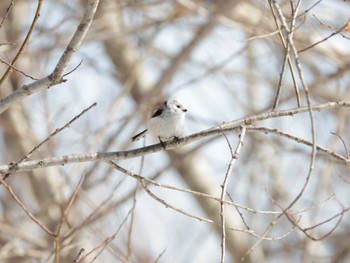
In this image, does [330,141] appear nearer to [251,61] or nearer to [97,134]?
[251,61]

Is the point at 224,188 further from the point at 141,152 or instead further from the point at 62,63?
the point at 62,63

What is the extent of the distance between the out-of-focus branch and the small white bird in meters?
1.04

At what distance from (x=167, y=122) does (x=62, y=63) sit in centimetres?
112

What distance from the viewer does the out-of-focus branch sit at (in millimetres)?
2170

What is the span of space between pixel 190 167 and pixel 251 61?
1.86m

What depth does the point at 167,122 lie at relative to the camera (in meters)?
3.28

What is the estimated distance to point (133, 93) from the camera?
22.0 feet

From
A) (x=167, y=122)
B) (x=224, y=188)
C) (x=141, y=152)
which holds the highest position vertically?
(x=167, y=122)

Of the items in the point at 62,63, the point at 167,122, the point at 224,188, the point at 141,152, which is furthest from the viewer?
the point at 167,122

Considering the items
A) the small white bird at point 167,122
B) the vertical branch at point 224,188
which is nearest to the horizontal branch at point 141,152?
the vertical branch at point 224,188

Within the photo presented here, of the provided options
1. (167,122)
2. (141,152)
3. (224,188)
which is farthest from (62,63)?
(167,122)

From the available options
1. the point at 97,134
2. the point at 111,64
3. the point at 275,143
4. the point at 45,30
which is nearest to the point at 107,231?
the point at 97,134

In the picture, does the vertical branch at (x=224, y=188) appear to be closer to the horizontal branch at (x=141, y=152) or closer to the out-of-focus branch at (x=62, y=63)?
the horizontal branch at (x=141, y=152)

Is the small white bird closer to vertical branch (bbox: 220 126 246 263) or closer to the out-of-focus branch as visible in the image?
vertical branch (bbox: 220 126 246 263)
